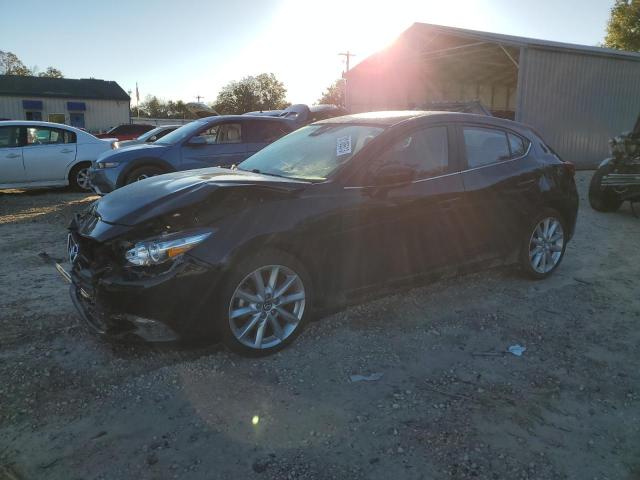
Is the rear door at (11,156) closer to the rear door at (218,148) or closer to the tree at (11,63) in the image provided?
the rear door at (218,148)

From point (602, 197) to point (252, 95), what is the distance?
57518 millimetres

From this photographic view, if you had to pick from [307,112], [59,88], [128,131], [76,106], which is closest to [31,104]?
[59,88]

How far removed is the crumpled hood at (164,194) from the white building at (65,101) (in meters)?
39.2

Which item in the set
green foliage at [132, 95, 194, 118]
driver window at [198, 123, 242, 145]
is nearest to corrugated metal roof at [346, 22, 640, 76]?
driver window at [198, 123, 242, 145]

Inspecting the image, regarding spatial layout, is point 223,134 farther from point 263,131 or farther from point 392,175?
point 392,175

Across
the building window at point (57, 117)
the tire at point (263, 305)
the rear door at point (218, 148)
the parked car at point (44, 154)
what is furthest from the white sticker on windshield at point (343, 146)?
the building window at point (57, 117)

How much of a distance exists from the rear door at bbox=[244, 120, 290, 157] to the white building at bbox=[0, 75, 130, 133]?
3420 cm

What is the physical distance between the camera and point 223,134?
28.6 feet

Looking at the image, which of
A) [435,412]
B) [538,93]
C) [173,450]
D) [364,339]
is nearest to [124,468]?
[173,450]

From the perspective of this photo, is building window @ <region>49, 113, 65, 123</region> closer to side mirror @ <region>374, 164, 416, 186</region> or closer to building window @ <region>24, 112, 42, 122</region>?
building window @ <region>24, 112, 42, 122</region>

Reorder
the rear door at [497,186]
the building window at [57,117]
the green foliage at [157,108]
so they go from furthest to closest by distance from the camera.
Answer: the green foliage at [157,108] → the building window at [57,117] → the rear door at [497,186]

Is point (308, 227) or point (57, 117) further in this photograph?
point (57, 117)

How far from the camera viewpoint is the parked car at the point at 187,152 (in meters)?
8.30

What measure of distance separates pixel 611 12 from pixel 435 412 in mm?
41073
